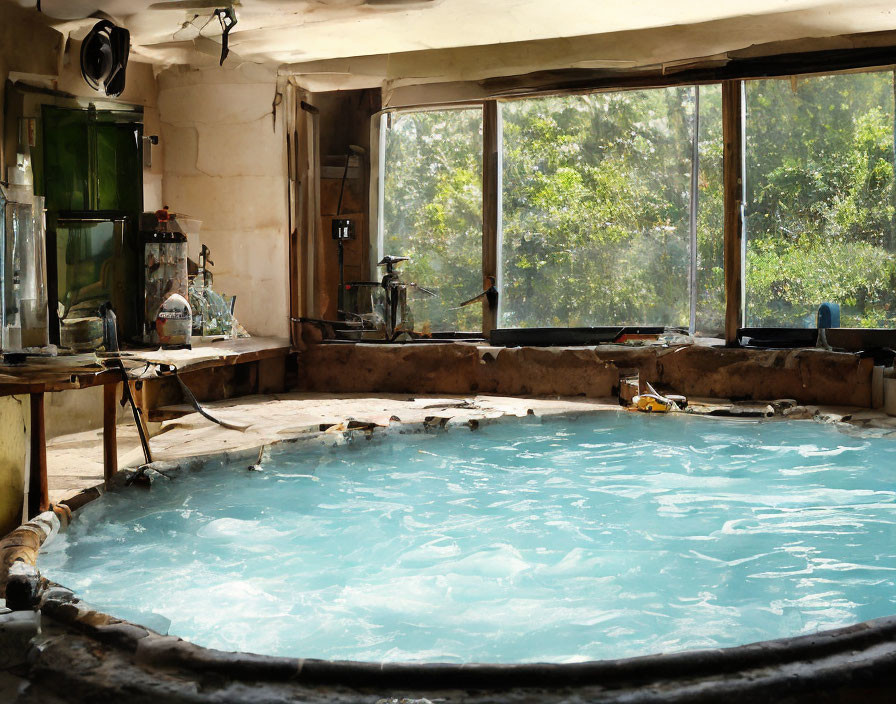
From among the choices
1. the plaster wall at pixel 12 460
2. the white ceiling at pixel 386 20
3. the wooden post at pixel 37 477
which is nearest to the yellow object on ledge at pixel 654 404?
the white ceiling at pixel 386 20

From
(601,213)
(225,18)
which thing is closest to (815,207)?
(601,213)

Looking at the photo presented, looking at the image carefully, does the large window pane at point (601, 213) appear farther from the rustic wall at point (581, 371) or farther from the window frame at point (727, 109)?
the rustic wall at point (581, 371)

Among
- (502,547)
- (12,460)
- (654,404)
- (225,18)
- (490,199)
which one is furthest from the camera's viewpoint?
(490,199)

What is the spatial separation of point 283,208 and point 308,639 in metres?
5.57

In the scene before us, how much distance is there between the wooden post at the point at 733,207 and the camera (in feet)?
24.9

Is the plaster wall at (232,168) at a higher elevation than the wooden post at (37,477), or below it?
higher

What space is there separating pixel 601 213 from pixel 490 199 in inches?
42.1

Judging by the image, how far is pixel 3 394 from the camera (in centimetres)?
352

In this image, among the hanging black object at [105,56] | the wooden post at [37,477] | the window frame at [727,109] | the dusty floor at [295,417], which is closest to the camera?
the wooden post at [37,477]

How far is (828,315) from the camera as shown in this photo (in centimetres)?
735

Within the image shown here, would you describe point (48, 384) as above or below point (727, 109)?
below

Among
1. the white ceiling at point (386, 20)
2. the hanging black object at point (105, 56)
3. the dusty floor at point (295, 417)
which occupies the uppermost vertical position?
the white ceiling at point (386, 20)

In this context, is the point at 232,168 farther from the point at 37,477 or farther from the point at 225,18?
the point at 37,477

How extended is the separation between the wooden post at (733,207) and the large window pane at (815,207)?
182 millimetres
